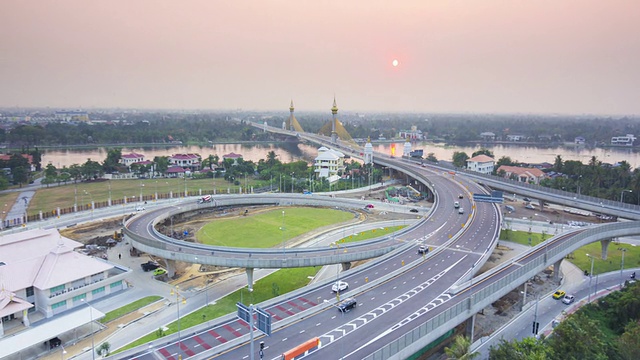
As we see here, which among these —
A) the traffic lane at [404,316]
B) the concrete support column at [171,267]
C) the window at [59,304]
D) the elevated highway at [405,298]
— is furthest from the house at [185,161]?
the traffic lane at [404,316]

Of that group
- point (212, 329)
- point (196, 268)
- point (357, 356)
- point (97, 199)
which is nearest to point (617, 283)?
point (357, 356)

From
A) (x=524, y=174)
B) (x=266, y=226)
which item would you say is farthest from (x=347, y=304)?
(x=524, y=174)

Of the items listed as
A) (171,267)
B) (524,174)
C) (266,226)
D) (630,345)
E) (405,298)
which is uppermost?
(524,174)

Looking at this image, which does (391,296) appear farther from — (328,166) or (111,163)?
(111,163)

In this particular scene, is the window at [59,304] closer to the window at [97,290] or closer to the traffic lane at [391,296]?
the window at [97,290]

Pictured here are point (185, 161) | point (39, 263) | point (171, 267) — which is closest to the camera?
point (39, 263)

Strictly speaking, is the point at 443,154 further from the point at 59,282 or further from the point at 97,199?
the point at 59,282

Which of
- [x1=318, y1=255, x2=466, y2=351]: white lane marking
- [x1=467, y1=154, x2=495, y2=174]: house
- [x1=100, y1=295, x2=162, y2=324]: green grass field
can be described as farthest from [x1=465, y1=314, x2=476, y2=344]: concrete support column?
[x1=467, y1=154, x2=495, y2=174]: house
